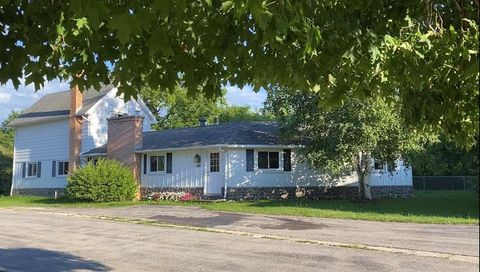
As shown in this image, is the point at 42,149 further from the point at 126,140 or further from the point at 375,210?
the point at 375,210

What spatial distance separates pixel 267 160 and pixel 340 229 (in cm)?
1373

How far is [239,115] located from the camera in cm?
6456

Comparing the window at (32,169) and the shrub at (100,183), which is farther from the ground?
the window at (32,169)

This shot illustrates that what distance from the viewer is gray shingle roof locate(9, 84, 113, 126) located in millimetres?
38562

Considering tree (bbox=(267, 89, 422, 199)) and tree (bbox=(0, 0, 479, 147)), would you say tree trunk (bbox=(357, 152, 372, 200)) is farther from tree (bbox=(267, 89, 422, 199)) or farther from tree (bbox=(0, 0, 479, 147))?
tree (bbox=(0, 0, 479, 147))

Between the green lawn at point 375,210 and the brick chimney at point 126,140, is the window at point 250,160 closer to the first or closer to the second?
the green lawn at point 375,210

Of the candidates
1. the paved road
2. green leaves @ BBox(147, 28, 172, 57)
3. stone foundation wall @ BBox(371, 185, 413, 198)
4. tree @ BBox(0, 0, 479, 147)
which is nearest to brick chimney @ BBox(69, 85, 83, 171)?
stone foundation wall @ BBox(371, 185, 413, 198)

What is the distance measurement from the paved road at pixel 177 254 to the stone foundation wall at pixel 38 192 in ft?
72.2

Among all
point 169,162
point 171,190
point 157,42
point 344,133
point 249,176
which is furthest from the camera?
point 169,162

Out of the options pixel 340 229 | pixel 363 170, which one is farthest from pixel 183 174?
pixel 340 229

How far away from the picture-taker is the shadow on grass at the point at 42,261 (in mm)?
10398

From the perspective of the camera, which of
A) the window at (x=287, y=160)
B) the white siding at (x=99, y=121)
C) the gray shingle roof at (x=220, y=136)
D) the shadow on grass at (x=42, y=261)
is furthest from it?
the white siding at (x=99, y=121)

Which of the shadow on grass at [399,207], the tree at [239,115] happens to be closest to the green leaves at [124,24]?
the shadow on grass at [399,207]

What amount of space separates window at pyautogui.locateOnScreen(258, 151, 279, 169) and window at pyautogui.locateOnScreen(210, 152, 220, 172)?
2.19m
